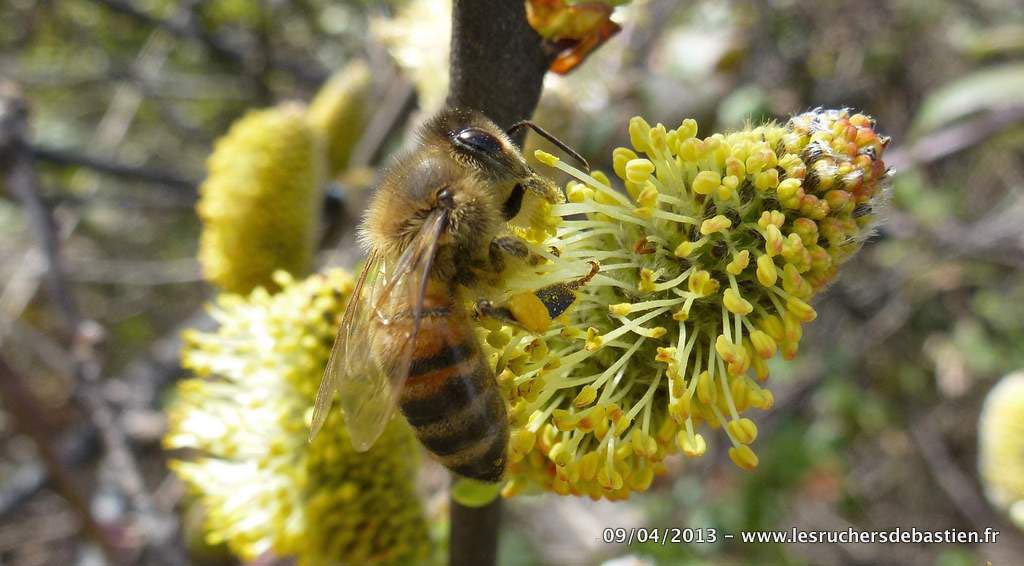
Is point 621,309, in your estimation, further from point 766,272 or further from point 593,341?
point 766,272

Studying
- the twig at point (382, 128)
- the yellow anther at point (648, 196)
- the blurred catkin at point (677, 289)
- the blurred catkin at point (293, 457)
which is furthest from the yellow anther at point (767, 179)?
the twig at point (382, 128)

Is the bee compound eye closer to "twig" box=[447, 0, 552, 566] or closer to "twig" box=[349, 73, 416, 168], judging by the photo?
"twig" box=[447, 0, 552, 566]

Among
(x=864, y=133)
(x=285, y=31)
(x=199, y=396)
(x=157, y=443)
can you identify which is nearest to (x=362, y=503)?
(x=199, y=396)

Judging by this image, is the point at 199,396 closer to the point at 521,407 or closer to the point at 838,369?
the point at 521,407

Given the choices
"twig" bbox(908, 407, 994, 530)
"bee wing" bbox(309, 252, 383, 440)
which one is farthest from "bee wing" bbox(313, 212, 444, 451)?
"twig" bbox(908, 407, 994, 530)

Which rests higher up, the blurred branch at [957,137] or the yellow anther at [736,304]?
the yellow anther at [736,304]

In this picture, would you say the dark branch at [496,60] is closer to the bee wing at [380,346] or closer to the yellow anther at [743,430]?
the bee wing at [380,346]

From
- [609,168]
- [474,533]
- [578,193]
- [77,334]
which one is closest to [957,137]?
[609,168]
